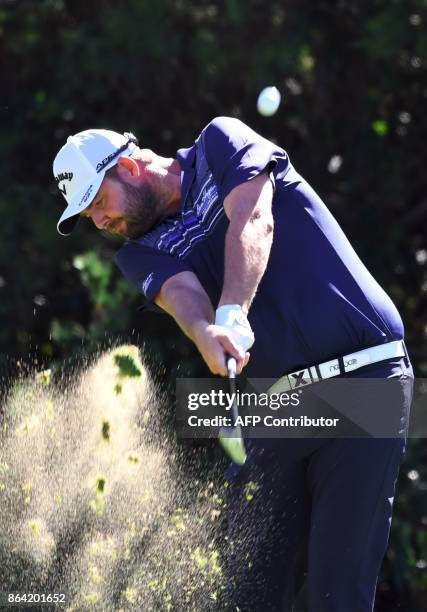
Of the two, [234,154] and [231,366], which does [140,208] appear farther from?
[231,366]

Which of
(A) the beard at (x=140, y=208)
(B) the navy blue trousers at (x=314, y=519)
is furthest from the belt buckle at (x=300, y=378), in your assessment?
(A) the beard at (x=140, y=208)

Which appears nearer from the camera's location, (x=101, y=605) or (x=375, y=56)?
(x=101, y=605)

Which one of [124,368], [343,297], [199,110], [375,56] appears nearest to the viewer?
[343,297]

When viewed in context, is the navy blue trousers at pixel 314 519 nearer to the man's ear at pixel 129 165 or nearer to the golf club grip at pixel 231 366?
the golf club grip at pixel 231 366

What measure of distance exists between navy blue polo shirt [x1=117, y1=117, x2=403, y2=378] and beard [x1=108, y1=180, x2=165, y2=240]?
93 mm

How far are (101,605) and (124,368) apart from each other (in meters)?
1.01

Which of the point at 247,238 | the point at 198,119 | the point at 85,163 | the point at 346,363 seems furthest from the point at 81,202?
the point at 198,119

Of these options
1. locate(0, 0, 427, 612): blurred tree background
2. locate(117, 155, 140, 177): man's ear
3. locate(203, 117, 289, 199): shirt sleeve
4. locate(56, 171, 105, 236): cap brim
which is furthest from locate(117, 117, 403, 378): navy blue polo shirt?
locate(0, 0, 427, 612): blurred tree background

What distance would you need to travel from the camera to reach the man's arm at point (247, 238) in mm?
2781

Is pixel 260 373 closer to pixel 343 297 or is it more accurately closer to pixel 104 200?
pixel 343 297

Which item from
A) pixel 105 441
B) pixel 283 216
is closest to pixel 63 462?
pixel 105 441

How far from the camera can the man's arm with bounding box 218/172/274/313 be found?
9.12 feet

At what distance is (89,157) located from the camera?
326cm

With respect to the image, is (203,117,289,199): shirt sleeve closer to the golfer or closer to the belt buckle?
the golfer
